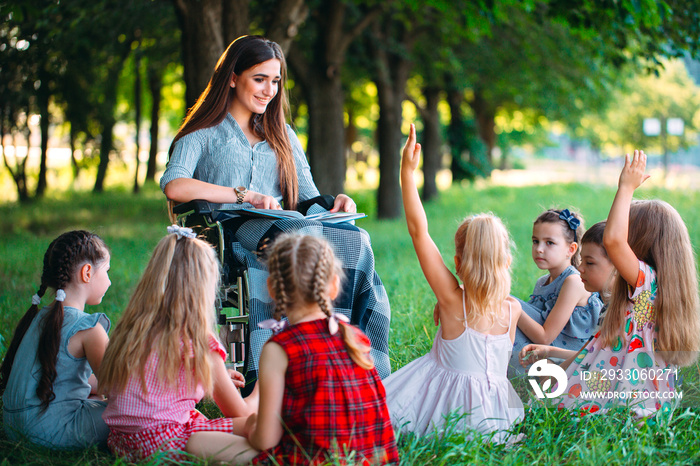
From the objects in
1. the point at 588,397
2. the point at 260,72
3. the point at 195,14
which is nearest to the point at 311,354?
the point at 588,397

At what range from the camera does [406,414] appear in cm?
293

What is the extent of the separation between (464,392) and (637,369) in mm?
812

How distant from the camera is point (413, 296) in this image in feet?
17.7

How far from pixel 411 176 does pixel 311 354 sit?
932 mm

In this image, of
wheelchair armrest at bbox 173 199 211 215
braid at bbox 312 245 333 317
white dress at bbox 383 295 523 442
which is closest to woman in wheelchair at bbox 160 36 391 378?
wheelchair armrest at bbox 173 199 211 215

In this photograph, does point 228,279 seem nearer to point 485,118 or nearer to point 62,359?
point 62,359

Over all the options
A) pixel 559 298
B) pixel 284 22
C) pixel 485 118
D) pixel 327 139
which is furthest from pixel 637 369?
pixel 485 118

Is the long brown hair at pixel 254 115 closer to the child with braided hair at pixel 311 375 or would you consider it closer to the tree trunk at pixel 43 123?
A: the child with braided hair at pixel 311 375

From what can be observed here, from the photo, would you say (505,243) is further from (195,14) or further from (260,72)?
(195,14)

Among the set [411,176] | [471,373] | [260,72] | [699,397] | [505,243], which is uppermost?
[260,72]

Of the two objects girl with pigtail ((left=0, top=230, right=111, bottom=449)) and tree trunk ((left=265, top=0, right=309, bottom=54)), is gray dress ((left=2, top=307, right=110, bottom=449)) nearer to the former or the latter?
girl with pigtail ((left=0, top=230, right=111, bottom=449))

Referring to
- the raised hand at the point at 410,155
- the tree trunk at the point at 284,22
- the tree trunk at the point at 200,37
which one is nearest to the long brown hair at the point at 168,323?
the raised hand at the point at 410,155

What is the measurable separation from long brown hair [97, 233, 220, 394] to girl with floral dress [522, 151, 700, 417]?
Answer: 1.72 metres

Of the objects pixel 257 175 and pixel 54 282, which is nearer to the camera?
pixel 54 282
